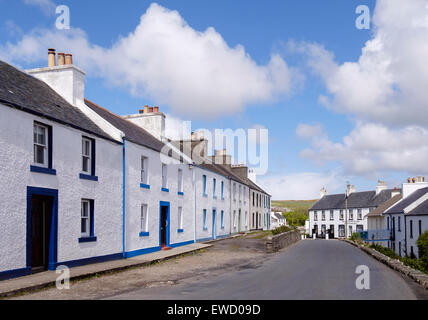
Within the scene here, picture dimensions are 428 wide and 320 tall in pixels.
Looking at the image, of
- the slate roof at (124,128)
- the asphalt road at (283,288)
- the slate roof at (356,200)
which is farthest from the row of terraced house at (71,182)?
the slate roof at (356,200)

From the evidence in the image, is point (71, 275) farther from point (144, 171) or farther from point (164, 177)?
point (164, 177)

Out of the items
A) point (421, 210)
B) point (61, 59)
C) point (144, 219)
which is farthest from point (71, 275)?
point (421, 210)

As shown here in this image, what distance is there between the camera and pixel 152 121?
26.9 metres

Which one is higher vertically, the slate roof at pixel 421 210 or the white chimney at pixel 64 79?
the white chimney at pixel 64 79

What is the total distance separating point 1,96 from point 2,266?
488 centimetres

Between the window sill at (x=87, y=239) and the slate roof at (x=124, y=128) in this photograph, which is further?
the slate roof at (x=124, y=128)

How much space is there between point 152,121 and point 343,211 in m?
61.4

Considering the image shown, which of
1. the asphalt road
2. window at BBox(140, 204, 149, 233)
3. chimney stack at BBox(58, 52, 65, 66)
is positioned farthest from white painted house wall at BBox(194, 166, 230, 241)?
the asphalt road

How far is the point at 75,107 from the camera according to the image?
709 inches

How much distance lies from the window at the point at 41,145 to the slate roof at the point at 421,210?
109ft

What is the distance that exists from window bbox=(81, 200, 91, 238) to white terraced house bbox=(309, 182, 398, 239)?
6158 centimetres

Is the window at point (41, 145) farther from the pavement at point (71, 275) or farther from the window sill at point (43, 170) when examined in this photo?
the pavement at point (71, 275)

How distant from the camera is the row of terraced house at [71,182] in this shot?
12.3m

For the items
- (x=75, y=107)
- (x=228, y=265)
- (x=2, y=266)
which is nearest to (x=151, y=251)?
(x=228, y=265)
